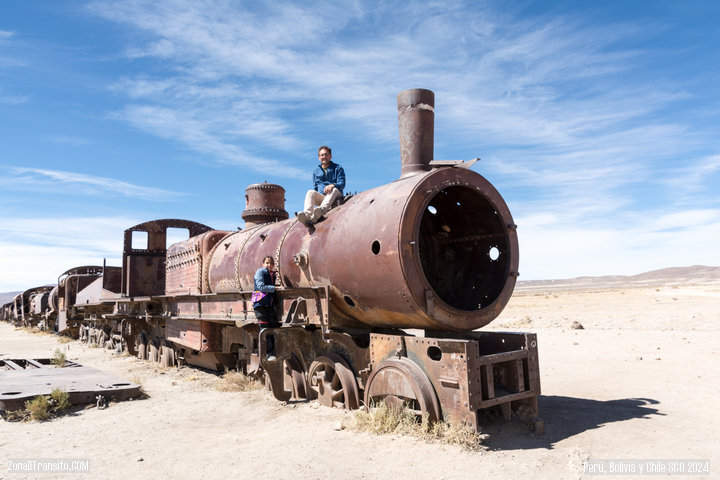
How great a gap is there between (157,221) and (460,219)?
996 centimetres

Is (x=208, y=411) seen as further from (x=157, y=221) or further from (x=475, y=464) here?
(x=157, y=221)

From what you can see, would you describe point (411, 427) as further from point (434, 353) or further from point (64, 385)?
point (64, 385)

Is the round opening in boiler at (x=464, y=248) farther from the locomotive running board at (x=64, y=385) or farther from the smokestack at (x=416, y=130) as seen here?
the locomotive running board at (x=64, y=385)

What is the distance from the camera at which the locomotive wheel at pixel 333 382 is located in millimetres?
6359

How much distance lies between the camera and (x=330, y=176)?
25.1ft

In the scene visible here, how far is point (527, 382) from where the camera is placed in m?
5.53

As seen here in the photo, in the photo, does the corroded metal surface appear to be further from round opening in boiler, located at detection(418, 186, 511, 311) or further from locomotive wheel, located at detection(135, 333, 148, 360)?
locomotive wheel, located at detection(135, 333, 148, 360)

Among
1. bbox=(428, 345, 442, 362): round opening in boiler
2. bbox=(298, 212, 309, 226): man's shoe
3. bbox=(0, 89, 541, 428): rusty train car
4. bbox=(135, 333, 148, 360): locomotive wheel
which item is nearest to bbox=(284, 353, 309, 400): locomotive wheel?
bbox=(0, 89, 541, 428): rusty train car

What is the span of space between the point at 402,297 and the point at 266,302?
8.90 feet

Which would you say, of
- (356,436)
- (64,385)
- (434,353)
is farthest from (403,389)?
(64,385)

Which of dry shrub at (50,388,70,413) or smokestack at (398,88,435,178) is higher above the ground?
smokestack at (398,88,435,178)

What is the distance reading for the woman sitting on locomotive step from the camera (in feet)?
24.0

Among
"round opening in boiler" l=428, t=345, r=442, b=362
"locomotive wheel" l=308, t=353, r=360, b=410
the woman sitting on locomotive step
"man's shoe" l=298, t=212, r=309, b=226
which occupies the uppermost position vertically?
"man's shoe" l=298, t=212, r=309, b=226

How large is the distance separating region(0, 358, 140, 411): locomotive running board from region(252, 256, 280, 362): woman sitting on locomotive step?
2596 millimetres
